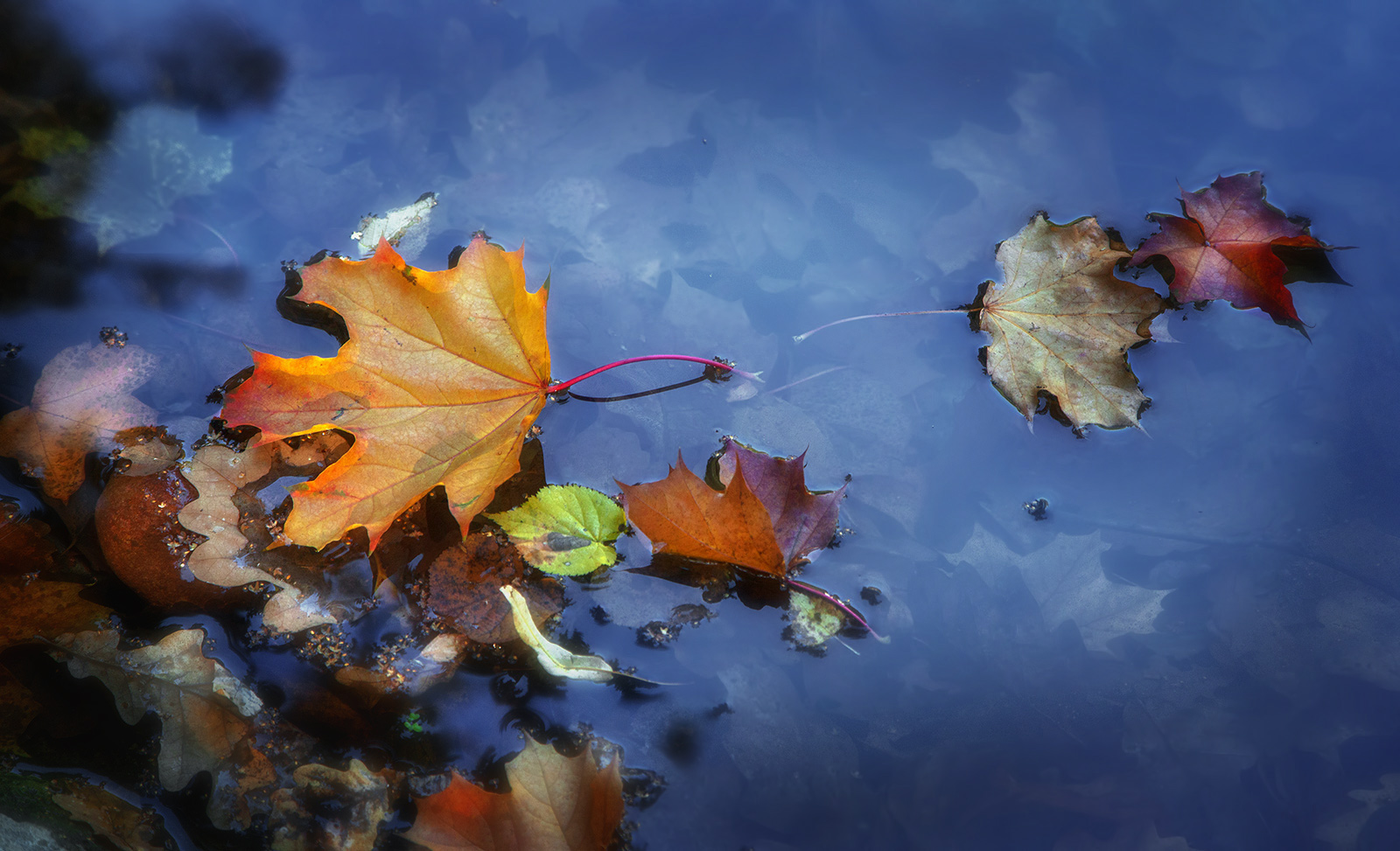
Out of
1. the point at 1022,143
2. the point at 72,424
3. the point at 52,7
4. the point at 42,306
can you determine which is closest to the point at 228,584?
the point at 72,424

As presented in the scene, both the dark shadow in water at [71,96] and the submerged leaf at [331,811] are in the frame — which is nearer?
the submerged leaf at [331,811]

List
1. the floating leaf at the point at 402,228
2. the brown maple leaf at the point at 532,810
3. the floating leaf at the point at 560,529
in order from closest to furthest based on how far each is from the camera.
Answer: the brown maple leaf at the point at 532,810, the floating leaf at the point at 560,529, the floating leaf at the point at 402,228

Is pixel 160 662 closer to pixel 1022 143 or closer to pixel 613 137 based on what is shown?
pixel 613 137

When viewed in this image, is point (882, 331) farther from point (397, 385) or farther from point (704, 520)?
point (397, 385)

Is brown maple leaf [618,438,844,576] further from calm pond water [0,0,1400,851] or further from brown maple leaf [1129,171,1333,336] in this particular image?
brown maple leaf [1129,171,1333,336]

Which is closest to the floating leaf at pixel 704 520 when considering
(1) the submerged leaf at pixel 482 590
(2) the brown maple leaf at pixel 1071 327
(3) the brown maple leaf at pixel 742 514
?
(3) the brown maple leaf at pixel 742 514

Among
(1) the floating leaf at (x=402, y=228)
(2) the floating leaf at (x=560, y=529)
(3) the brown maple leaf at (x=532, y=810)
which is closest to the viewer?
(3) the brown maple leaf at (x=532, y=810)

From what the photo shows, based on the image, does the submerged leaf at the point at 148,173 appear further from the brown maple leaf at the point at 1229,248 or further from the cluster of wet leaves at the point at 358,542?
the brown maple leaf at the point at 1229,248
